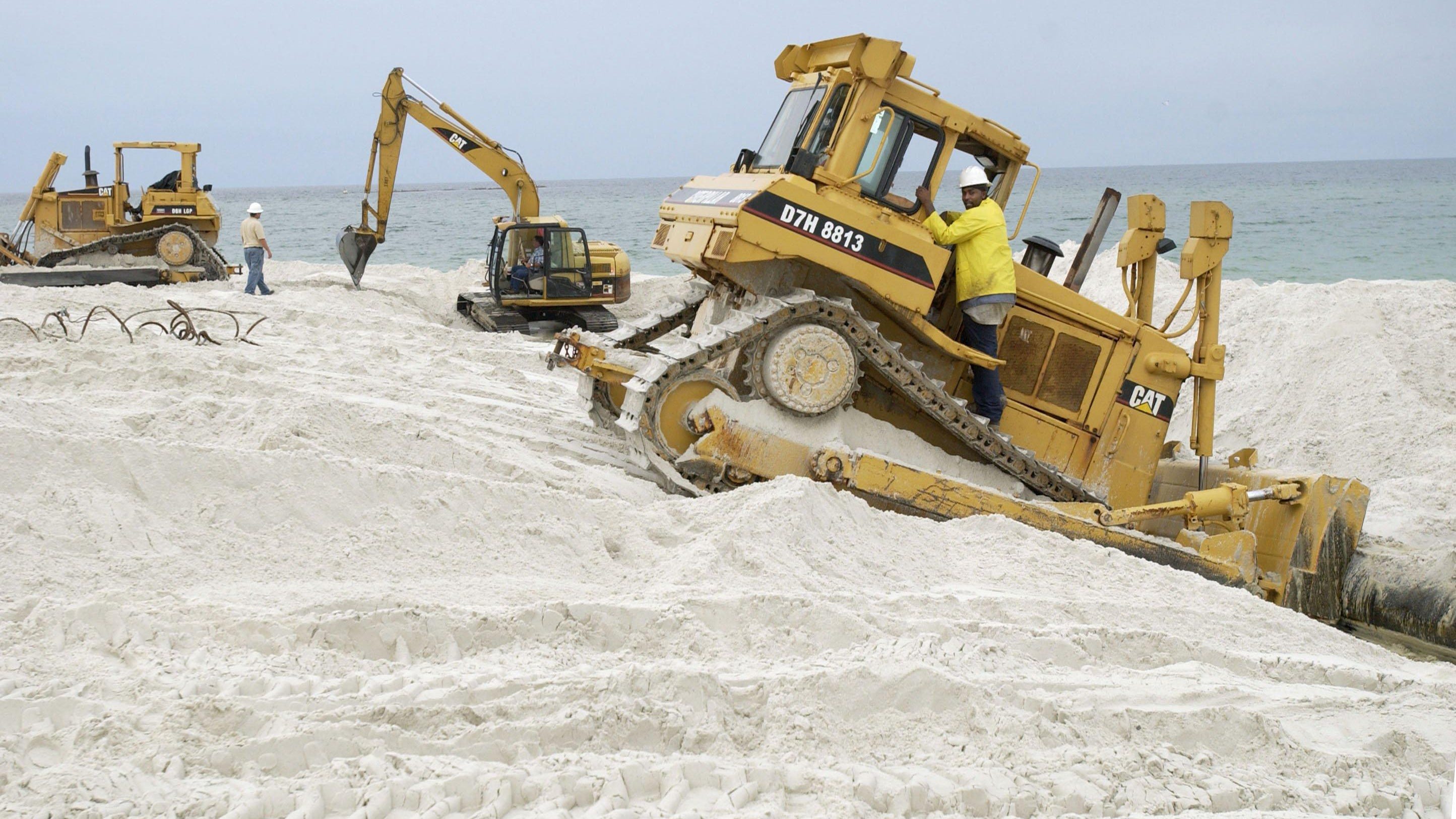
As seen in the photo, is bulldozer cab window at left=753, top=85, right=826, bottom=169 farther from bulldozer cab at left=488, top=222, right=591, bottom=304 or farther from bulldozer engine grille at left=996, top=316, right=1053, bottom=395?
bulldozer cab at left=488, top=222, right=591, bottom=304

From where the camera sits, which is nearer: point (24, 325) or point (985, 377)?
point (985, 377)

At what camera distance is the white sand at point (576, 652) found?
3.17 meters

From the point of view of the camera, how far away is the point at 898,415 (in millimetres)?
6953

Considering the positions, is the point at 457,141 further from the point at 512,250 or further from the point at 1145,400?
the point at 1145,400


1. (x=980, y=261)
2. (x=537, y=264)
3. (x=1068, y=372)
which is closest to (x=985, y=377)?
(x=1068, y=372)

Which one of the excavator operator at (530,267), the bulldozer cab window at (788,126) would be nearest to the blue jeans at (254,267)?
the excavator operator at (530,267)

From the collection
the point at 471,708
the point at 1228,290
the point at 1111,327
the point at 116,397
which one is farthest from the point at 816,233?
the point at 1228,290

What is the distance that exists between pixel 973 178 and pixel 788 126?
3.95 ft

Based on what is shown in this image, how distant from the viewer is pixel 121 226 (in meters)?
19.8

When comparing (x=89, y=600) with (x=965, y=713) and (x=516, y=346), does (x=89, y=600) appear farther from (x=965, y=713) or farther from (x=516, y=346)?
(x=516, y=346)

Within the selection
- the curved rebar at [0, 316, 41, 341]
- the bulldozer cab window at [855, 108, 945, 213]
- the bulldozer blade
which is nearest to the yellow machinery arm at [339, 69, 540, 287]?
the bulldozer blade

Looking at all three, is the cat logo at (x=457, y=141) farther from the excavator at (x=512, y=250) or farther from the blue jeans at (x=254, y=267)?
the blue jeans at (x=254, y=267)

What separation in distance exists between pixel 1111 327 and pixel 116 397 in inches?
240

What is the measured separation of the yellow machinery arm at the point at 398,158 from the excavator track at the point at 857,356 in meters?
11.2
